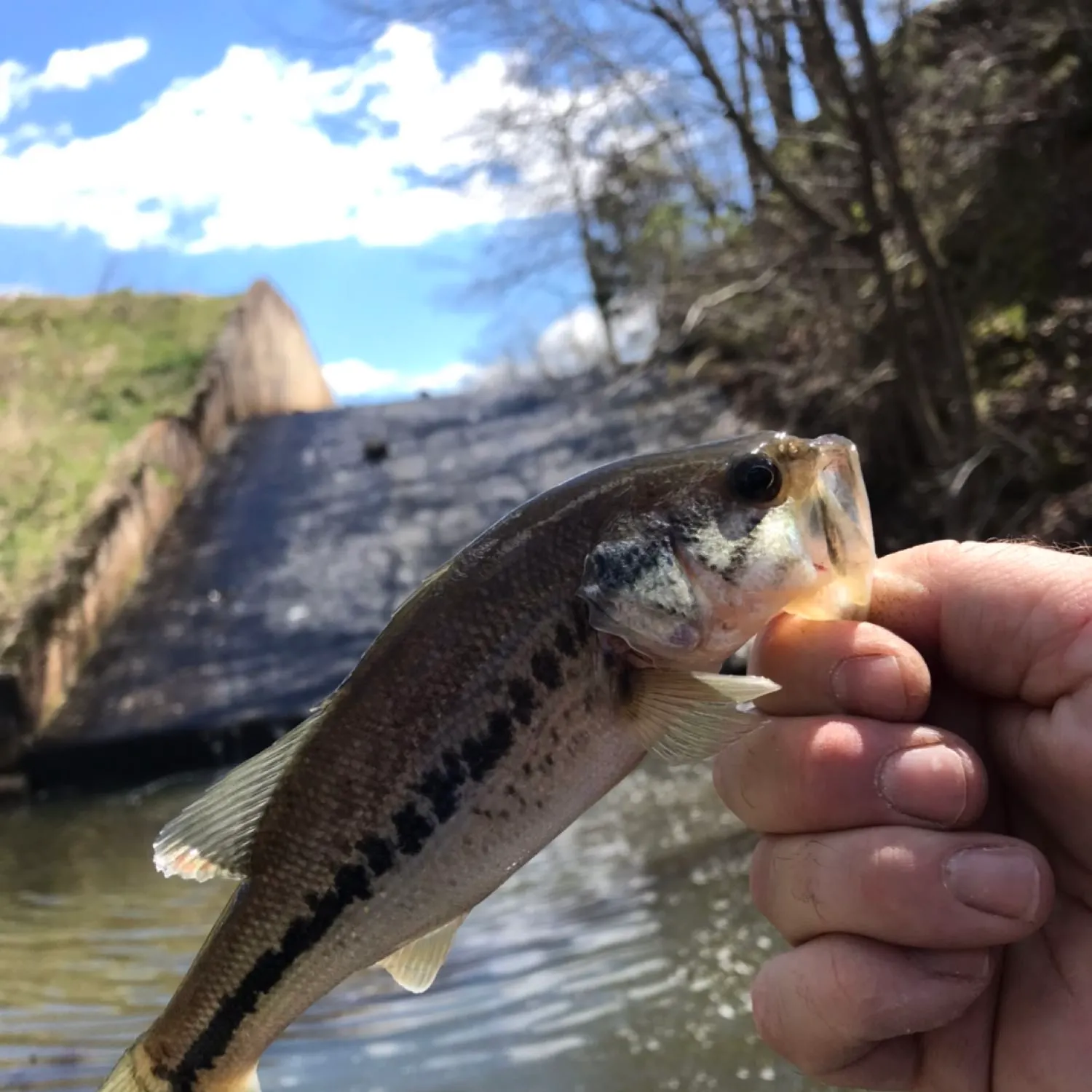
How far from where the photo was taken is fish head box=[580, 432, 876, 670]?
1784mm

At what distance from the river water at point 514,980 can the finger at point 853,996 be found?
1762mm

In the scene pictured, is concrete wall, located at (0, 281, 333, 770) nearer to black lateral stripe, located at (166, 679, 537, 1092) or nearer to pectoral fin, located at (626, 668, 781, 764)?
black lateral stripe, located at (166, 679, 537, 1092)

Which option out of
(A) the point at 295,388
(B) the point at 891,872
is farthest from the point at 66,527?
(A) the point at 295,388

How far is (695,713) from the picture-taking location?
1713 mm

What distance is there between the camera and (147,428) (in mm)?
13383

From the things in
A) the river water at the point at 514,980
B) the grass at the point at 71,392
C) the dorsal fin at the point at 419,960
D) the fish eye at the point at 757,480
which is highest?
the grass at the point at 71,392

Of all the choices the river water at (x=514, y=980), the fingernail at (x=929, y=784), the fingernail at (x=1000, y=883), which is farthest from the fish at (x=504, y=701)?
the river water at (x=514, y=980)

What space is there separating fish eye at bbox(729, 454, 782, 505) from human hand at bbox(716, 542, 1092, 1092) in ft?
0.80

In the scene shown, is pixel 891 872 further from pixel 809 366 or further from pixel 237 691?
pixel 809 366

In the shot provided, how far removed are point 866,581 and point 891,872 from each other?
490 millimetres

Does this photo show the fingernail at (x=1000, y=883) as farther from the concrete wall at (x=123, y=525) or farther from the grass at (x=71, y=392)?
the grass at (x=71, y=392)

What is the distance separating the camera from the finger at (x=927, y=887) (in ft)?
5.37

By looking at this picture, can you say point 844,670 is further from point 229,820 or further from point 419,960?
point 229,820

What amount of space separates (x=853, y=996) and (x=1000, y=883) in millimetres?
302
